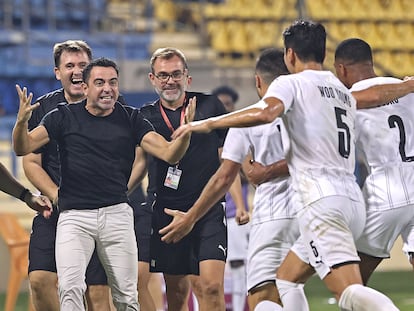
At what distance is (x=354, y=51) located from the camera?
7.43 metres

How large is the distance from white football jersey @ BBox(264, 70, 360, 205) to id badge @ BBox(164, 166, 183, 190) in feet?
6.06

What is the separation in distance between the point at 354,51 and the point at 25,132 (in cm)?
225

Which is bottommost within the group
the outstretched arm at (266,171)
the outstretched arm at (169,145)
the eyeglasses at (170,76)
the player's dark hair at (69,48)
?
the outstretched arm at (266,171)

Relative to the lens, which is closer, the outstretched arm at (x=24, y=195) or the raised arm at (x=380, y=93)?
the raised arm at (x=380, y=93)

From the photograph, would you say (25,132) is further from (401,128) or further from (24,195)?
(401,128)

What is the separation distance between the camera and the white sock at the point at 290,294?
666 cm

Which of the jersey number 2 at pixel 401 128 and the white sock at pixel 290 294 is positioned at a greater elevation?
the jersey number 2 at pixel 401 128

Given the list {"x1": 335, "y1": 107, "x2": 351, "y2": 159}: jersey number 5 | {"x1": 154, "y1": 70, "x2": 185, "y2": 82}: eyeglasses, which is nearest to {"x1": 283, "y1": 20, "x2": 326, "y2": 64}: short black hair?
{"x1": 335, "y1": 107, "x2": 351, "y2": 159}: jersey number 5

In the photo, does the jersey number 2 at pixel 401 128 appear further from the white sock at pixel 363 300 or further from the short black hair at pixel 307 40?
the white sock at pixel 363 300

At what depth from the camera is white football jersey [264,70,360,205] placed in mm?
6309

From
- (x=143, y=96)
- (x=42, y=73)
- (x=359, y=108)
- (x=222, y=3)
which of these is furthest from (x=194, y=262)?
(x=222, y=3)

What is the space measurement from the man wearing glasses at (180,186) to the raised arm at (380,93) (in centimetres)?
165

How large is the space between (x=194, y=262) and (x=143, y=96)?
296 inches

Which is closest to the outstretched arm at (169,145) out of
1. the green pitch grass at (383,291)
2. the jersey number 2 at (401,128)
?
the jersey number 2 at (401,128)
